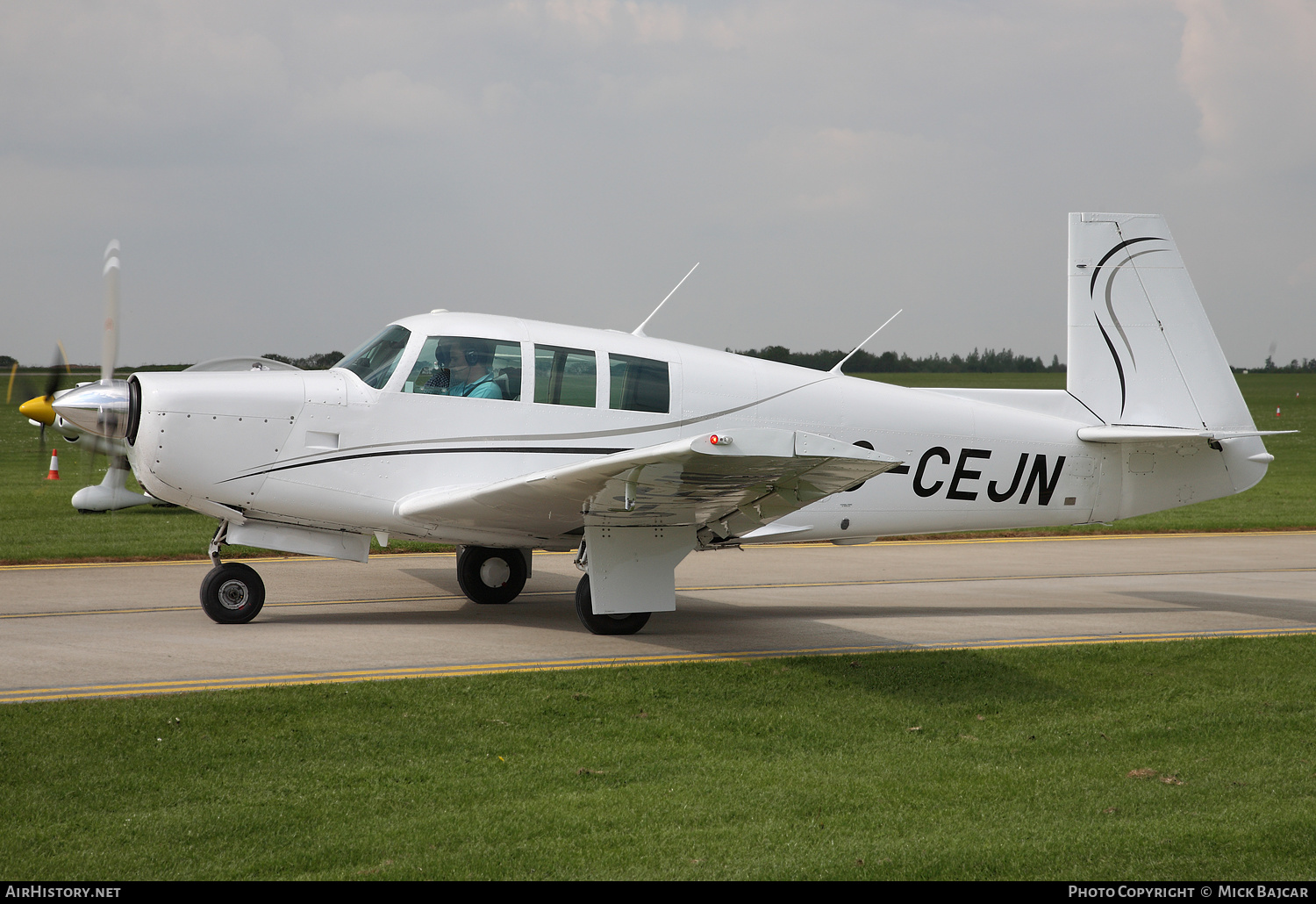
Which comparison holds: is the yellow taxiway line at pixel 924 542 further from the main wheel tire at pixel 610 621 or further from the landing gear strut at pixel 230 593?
the main wheel tire at pixel 610 621

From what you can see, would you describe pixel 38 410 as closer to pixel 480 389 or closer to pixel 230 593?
pixel 230 593

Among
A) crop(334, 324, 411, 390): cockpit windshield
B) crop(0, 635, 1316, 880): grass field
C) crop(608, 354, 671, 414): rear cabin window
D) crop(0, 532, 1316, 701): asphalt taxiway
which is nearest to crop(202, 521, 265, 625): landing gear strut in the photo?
crop(0, 532, 1316, 701): asphalt taxiway

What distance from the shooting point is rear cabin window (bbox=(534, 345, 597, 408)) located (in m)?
9.21

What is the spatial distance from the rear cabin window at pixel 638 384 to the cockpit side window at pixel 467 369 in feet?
2.80

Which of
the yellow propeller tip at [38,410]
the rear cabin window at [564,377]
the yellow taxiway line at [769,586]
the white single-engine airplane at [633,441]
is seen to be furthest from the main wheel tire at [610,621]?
the yellow propeller tip at [38,410]

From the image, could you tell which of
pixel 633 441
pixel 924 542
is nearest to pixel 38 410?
pixel 633 441

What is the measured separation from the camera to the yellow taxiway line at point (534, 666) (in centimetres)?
690

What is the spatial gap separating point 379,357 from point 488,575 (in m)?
2.87

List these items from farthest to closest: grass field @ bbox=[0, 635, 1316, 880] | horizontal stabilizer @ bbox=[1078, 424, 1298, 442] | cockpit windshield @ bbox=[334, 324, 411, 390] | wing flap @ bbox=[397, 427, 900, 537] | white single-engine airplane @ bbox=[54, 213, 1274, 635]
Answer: horizontal stabilizer @ bbox=[1078, 424, 1298, 442]
cockpit windshield @ bbox=[334, 324, 411, 390]
white single-engine airplane @ bbox=[54, 213, 1274, 635]
wing flap @ bbox=[397, 427, 900, 537]
grass field @ bbox=[0, 635, 1316, 880]

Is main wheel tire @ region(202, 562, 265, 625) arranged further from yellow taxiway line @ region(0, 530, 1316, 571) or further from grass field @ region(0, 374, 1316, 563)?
yellow taxiway line @ region(0, 530, 1316, 571)

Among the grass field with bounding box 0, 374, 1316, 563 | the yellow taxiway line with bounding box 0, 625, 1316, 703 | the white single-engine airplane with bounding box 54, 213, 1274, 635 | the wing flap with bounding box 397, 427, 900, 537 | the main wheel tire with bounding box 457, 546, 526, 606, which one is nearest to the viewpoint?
the wing flap with bounding box 397, 427, 900, 537

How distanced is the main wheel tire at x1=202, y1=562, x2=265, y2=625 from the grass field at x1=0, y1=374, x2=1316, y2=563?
2.08 m
